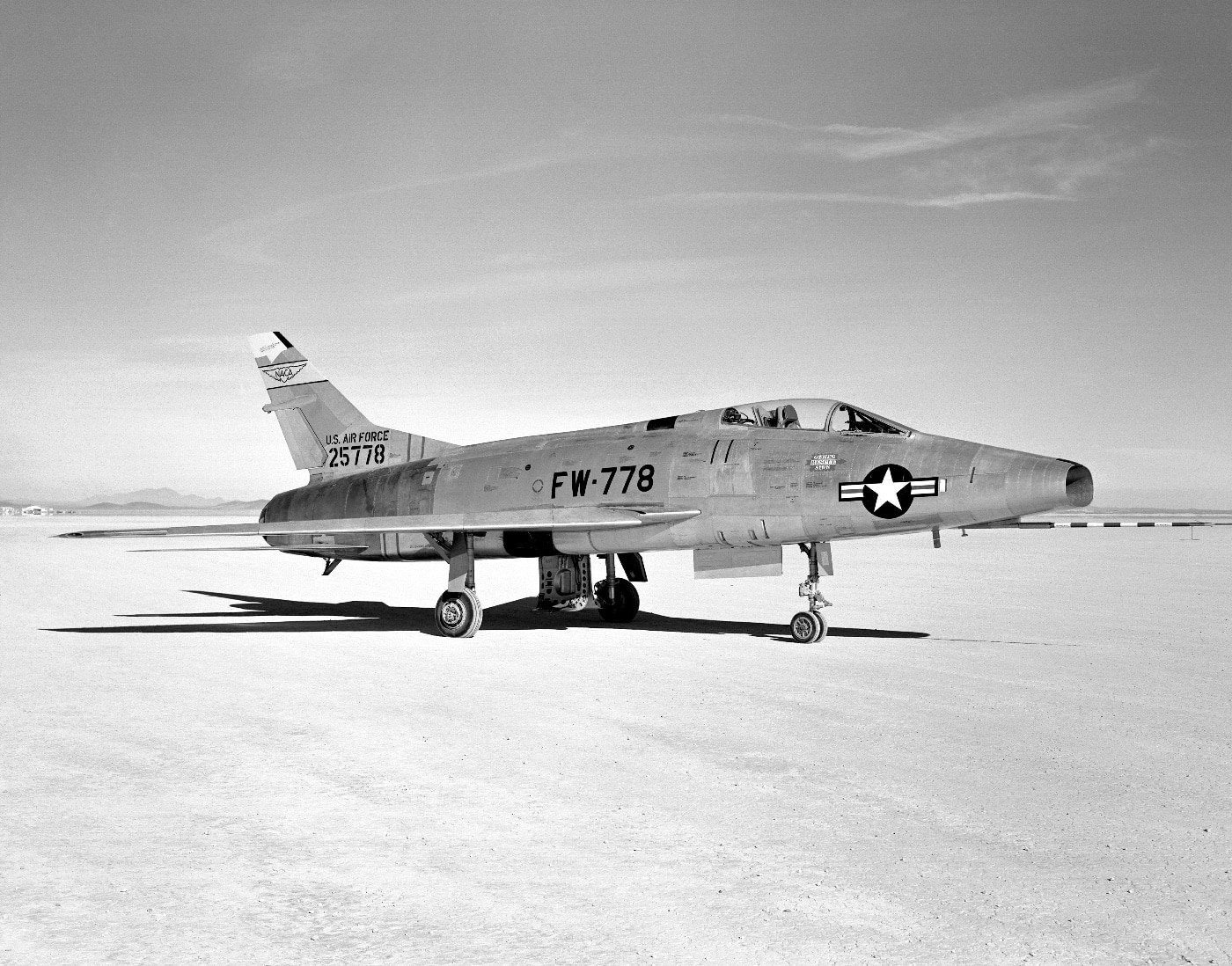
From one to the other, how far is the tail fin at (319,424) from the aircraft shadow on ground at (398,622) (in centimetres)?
267

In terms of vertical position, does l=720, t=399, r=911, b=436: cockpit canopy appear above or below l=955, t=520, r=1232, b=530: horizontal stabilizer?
above

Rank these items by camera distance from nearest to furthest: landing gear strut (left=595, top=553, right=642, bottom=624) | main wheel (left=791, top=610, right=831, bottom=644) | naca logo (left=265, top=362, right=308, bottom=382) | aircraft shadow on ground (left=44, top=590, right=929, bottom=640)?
main wheel (left=791, top=610, right=831, bottom=644) < aircraft shadow on ground (left=44, top=590, right=929, bottom=640) < landing gear strut (left=595, top=553, right=642, bottom=624) < naca logo (left=265, top=362, right=308, bottom=382)

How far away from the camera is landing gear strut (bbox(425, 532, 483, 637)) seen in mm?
13430

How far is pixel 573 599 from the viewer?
15352 millimetres

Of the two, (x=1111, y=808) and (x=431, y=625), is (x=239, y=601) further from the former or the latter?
(x=1111, y=808)

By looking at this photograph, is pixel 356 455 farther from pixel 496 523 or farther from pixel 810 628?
pixel 810 628

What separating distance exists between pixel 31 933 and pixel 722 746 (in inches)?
169

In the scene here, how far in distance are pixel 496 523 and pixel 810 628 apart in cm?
434

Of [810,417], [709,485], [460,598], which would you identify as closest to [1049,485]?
[810,417]

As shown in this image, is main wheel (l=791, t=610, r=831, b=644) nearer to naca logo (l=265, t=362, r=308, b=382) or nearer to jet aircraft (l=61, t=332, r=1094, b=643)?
jet aircraft (l=61, t=332, r=1094, b=643)

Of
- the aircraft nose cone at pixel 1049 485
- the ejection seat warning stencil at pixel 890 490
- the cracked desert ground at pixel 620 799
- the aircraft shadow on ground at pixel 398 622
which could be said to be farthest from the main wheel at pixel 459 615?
the aircraft nose cone at pixel 1049 485

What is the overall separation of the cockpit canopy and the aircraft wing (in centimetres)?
148

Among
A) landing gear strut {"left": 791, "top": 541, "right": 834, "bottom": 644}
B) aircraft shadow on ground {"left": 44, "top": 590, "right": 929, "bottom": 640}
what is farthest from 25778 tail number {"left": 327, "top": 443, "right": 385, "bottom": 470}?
landing gear strut {"left": 791, "top": 541, "right": 834, "bottom": 644}

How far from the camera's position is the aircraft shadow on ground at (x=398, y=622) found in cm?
1377
